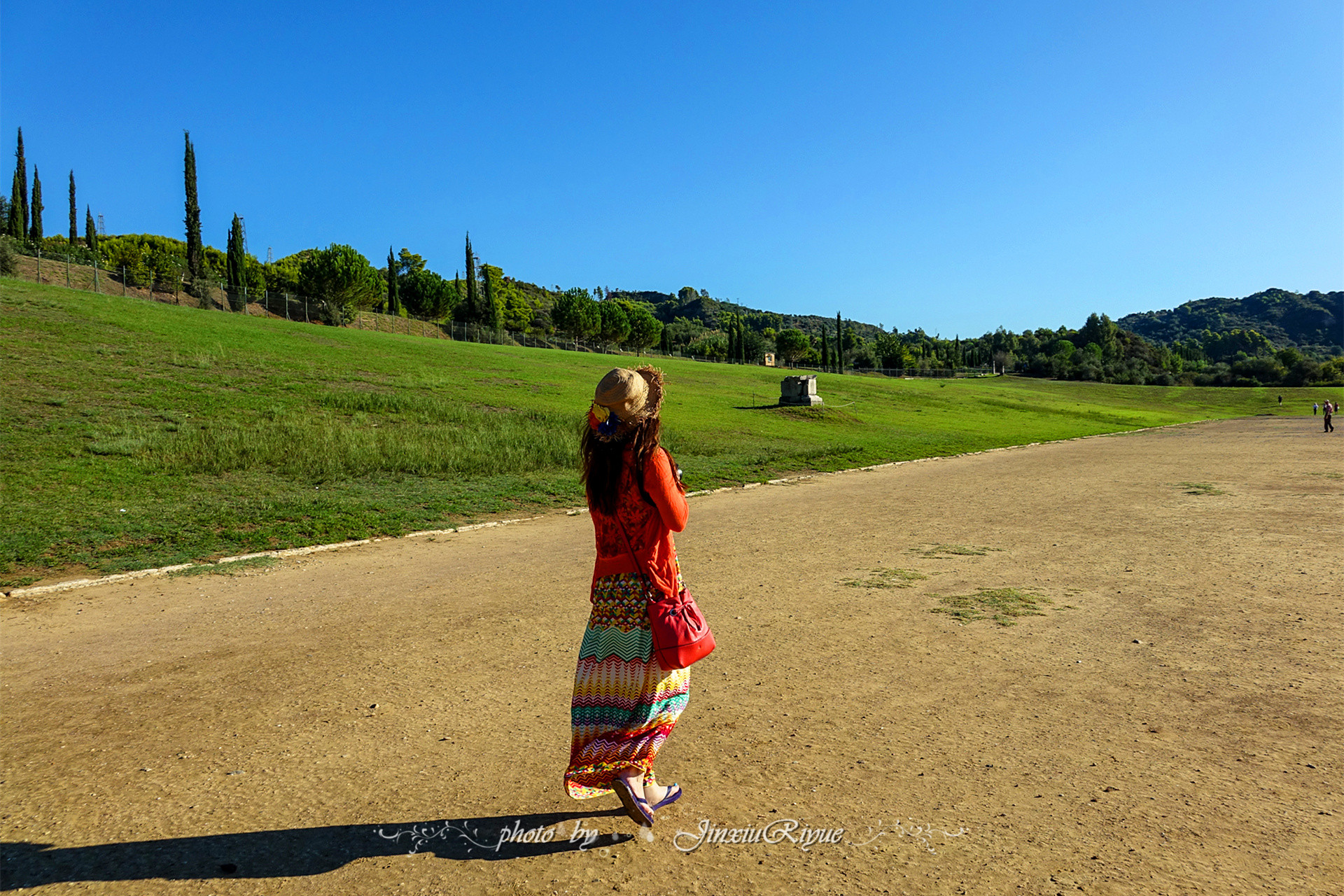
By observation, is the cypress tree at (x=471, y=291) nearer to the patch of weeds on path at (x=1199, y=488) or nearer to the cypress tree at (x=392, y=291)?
the cypress tree at (x=392, y=291)

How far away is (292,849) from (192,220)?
64392 mm

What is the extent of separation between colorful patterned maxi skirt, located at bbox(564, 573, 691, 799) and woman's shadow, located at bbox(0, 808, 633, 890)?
23 centimetres

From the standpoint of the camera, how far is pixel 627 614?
135 inches

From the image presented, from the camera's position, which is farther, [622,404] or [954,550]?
[954,550]

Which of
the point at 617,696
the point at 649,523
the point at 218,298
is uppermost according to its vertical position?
the point at 218,298

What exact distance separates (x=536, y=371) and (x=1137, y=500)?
2790cm

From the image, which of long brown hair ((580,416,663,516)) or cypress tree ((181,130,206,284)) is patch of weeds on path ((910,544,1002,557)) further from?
cypress tree ((181,130,206,284))

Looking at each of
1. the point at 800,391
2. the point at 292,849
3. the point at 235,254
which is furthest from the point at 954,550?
the point at 235,254

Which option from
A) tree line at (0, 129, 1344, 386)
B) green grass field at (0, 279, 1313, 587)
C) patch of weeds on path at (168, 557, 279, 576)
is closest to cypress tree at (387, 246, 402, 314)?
tree line at (0, 129, 1344, 386)

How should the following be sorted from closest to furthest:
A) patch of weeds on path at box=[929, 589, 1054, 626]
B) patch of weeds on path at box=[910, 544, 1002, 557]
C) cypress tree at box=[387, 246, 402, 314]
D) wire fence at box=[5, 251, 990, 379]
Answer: patch of weeds on path at box=[929, 589, 1054, 626]
patch of weeds on path at box=[910, 544, 1002, 557]
wire fence at box=[5, 251, 990, 379]
cypress tree at box=[387, 246, 402, 314]

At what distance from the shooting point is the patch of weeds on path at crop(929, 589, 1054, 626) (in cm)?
654

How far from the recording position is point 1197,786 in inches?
144

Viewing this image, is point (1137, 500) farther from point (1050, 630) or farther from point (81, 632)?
point (81, 632)
